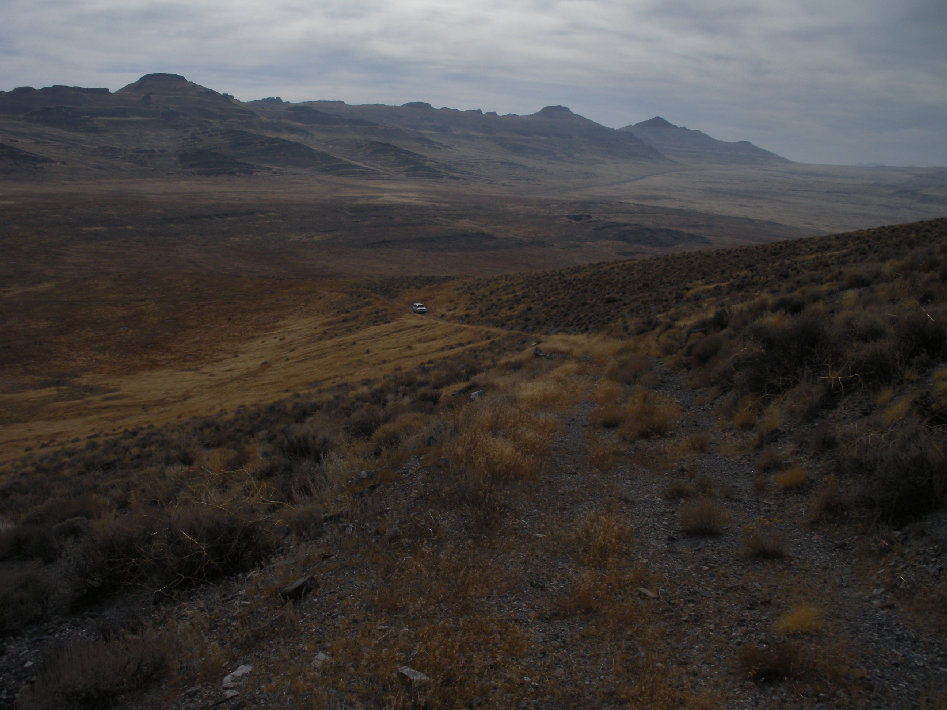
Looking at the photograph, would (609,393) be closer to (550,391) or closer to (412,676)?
(550,391)

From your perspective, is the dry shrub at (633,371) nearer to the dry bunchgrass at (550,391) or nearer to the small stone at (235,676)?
the dry bunchgrass at (550,391)

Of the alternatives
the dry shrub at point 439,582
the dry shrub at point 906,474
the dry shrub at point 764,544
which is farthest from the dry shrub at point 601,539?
the dry shrub at point 906,474

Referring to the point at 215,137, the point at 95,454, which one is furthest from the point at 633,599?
the point at 215,137

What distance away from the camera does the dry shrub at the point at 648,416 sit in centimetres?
955

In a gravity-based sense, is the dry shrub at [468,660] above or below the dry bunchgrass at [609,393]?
below

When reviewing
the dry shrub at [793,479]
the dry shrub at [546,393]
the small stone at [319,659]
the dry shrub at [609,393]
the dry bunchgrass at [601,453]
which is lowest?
the small stone at [319,659]

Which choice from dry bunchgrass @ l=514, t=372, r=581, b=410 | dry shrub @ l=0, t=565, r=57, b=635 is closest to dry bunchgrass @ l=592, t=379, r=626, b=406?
dry bunchgrass @ l=514, t=372, r=581, b=410

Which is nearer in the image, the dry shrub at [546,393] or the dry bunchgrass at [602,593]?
the dry bunchgrass at [602,593]

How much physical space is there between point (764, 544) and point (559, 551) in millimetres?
2143

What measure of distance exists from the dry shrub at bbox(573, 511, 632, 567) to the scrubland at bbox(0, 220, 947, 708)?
3cm

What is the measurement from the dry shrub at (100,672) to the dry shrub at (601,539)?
13.6 feet

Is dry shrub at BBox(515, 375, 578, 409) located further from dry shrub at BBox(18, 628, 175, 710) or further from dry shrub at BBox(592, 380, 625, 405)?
dry shrub at BBox(18, 628, 175, 710)

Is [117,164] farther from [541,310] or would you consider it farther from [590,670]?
[590,670]

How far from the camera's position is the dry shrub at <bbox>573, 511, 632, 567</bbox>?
604 centimetres
